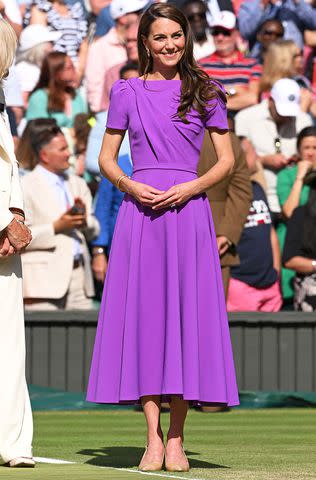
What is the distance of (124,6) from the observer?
1585 centimetres

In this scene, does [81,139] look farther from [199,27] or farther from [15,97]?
[199,27]

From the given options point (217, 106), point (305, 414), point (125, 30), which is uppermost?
point (125, 30)

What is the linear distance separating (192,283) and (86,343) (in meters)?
5.28

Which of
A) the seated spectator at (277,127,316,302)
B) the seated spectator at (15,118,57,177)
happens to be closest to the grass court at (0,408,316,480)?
the seated spectator at (277,127,316,302)

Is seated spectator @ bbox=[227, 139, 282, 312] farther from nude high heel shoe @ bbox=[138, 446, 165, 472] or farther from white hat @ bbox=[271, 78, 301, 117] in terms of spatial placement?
nude high heel shoe @ bbox=[138, 446, 165, 472]

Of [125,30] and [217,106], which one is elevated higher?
[125,30]

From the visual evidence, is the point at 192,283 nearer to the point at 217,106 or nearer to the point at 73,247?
the point at 217,106

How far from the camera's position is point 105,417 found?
1162 cm

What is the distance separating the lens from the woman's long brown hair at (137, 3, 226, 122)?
24.2ft

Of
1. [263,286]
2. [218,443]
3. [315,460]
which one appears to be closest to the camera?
[315,460]

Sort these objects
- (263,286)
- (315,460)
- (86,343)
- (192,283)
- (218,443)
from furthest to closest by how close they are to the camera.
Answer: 1. (263,286)
2. (86,343)
3. (218,443)
4. (315,460)
5. (192,283)

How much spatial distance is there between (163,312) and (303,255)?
231 inches

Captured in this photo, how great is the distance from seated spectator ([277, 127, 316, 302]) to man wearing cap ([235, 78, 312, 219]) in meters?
0.31

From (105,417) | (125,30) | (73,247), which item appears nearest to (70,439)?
(105,417)
